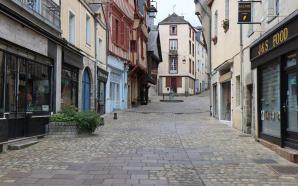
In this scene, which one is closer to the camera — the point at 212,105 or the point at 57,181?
the point at 57,181

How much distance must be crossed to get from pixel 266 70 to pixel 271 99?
90 cm

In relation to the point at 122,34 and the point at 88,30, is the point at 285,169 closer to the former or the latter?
the point at 88,30

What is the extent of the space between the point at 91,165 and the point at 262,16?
6.28m

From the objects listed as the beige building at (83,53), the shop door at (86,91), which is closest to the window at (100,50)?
the beige building at (83,53)

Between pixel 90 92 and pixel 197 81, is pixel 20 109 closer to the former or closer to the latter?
pixel 90 92

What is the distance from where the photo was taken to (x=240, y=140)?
965 centimetres

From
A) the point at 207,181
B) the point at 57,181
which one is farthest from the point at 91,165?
the point at 207,181

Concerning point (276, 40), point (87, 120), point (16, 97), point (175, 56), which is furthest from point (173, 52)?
point (16, 97)

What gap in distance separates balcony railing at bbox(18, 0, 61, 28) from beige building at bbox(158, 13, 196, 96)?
35599 mm

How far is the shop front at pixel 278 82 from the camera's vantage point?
707 cm

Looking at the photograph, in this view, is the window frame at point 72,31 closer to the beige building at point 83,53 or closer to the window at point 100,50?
the beige building at point 83,53

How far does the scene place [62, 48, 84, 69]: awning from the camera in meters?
12.0

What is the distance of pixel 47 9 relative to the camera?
34.0 feet

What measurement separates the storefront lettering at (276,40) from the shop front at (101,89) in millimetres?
10340
